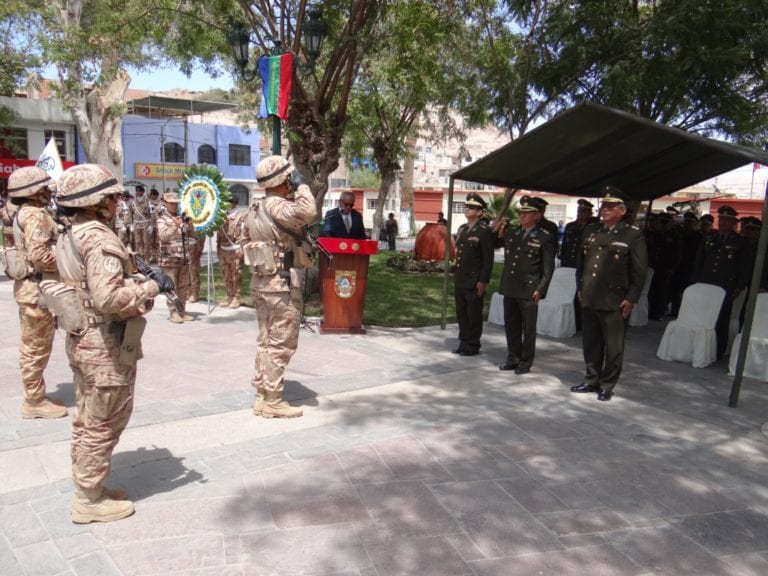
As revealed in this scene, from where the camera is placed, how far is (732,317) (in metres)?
8.23

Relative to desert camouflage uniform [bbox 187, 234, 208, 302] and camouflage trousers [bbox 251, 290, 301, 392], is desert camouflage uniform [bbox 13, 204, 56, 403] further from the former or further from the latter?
desert camouflage uniform [bbox 187, 234, 208, 302]

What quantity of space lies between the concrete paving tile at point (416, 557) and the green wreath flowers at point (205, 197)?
19.8 ft

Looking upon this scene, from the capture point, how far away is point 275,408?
5109 mm

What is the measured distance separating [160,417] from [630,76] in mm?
8356

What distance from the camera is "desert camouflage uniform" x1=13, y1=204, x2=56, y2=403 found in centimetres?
467

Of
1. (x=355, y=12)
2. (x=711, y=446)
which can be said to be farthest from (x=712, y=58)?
(x=711, y=446)

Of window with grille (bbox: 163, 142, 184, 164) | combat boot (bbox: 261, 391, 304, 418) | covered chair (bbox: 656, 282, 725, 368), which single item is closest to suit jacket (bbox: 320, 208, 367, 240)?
combat boot (bbox: 261, 391, 304, 418)

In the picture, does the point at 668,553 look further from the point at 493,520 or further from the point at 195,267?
the point at 195,267

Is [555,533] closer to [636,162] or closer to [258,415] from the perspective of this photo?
[258,415]

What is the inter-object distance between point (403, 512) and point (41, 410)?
3.11 meters

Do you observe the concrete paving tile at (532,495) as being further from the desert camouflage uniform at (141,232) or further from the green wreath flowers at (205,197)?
the desert camouflage uniform at (141,232)

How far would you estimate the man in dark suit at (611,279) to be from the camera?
5723mm

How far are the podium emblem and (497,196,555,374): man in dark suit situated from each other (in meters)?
2.12

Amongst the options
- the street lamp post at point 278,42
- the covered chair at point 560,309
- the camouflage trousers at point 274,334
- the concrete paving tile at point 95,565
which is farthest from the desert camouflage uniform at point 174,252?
the concrete paving tile at point 95,565
